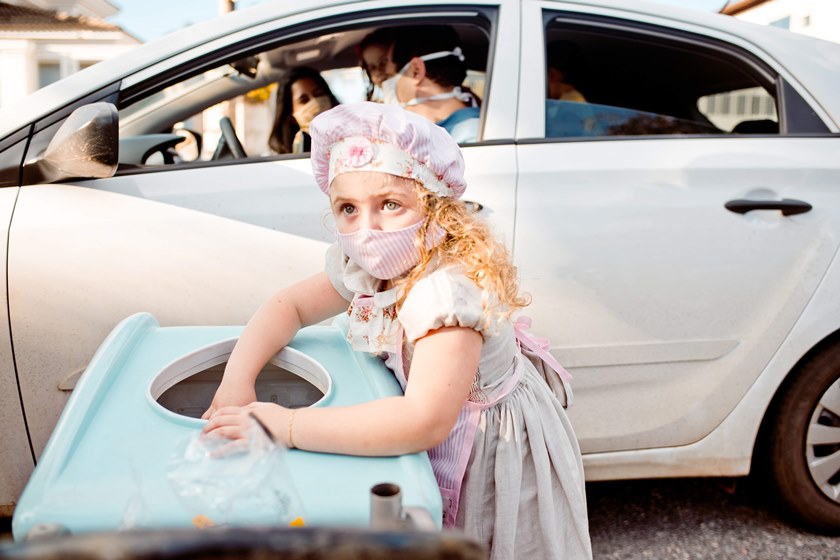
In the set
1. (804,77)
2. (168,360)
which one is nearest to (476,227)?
(168,360)

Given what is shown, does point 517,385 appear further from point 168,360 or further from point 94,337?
point 94,337

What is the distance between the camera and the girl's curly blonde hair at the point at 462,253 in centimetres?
118

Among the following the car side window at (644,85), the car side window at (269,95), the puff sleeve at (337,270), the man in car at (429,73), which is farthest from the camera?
the car side window at (269,95)

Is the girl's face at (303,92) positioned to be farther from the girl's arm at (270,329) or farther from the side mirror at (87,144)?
the girl's arm at (270,329)

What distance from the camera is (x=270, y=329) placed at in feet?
4.50

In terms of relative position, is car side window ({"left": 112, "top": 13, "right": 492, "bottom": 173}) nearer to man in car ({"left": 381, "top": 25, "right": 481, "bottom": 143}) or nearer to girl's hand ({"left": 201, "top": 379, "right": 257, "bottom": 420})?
man in car ({"left": 381, "top": 25, "right": 481, "bottom": 143})

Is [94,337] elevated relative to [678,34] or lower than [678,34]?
lower

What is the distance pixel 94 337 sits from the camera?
185 cm

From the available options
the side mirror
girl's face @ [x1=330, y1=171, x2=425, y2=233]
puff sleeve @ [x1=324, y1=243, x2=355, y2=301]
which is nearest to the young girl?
girl's face @ [x1=330, y1=171, x2=425, y2=233]

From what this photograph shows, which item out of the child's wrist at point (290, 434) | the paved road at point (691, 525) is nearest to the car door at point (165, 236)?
the child's wrist at point (290, 434)

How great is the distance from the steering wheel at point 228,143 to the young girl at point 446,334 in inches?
71.2

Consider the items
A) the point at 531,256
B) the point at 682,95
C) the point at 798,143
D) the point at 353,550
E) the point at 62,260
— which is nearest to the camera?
the point at 353,550

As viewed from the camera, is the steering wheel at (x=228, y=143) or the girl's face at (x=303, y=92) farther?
the girl's face at (x=303, y=92)

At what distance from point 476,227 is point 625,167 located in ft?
3.00
